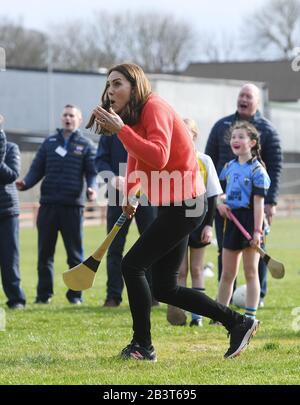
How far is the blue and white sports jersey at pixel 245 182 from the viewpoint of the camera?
884cm

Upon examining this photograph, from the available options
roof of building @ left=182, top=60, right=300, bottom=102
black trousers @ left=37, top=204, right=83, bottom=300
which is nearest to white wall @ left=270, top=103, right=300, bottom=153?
roof of building @ left=182, top=60, right=300, bottom=102

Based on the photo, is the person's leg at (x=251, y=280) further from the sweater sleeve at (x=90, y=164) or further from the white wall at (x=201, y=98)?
the white wall at (x=201, y=98)

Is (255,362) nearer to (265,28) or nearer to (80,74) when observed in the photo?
(80,74)

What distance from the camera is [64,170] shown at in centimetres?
1138

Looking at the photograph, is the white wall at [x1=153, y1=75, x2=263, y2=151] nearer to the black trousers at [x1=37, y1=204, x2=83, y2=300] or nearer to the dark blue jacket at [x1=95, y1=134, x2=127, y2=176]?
the black trousers at [x1=37, y1=204, x2=83, y2=300]

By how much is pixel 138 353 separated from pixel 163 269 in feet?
2.09

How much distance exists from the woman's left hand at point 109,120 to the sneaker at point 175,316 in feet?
9.44

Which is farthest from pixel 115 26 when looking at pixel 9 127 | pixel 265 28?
pixel 9 127

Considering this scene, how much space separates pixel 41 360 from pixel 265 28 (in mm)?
65000

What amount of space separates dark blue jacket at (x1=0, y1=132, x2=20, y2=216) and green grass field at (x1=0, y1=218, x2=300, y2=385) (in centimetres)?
112

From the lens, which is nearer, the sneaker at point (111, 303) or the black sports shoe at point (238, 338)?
the black sports shoe at point (238, 338)

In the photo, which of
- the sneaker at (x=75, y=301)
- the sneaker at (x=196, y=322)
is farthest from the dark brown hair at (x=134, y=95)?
the sneaker at (x=75, y=301)

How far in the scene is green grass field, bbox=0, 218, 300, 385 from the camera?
21.4 feet
